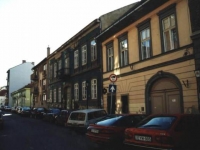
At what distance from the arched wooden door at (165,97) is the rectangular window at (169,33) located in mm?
Answer: 1930

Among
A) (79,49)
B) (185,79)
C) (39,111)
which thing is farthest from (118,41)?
(39,111)

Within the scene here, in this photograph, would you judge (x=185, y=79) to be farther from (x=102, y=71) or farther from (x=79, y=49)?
(x=79, y=49)

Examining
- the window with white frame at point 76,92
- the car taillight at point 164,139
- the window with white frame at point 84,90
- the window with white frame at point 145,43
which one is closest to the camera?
the car taillight at point 164,139

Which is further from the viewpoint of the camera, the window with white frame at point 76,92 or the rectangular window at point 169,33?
the window with white frame at point 76,92

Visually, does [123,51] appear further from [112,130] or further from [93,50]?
[112,130]

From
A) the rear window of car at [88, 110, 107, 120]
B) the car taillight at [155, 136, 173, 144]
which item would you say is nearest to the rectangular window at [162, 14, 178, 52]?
the rear window of car at [88, 110, 107, 120]

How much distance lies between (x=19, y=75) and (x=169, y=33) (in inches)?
2658

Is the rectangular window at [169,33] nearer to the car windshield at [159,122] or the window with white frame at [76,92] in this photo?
the car windshield at [159,122]

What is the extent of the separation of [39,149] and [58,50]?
2544 centimetres

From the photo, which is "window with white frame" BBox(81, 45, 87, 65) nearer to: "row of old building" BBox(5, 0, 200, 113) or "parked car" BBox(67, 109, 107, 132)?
"row of old building" BBox(5, 0, 200, 113)

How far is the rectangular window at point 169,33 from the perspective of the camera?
12.1 metres

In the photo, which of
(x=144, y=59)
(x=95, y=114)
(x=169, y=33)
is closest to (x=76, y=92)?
(x=144, y=59)

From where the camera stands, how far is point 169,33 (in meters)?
12.5

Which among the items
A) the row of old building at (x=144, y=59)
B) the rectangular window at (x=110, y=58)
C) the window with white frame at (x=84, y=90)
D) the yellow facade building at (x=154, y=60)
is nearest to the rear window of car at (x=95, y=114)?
the row of old building at (x=144, y=59)
